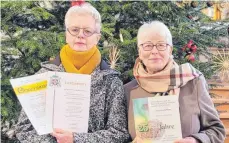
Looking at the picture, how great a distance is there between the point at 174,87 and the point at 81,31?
453 millimetres

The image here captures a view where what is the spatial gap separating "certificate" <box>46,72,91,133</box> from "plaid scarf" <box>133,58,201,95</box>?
0.83 ft

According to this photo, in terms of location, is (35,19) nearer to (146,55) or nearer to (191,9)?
(146,55)

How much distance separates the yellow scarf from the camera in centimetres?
152

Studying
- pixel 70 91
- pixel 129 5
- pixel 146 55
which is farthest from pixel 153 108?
pixel 129 5

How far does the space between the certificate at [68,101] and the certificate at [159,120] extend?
0.23 metres

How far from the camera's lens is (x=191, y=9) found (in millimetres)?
2154

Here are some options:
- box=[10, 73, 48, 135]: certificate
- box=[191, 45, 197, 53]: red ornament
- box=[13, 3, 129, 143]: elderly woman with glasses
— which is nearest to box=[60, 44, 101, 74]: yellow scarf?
box=[13, 3, 129, 143]: elderly woman with glasses

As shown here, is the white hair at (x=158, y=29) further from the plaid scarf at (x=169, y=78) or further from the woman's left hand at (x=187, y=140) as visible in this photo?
the woman's left hand at (x=187, y=140)

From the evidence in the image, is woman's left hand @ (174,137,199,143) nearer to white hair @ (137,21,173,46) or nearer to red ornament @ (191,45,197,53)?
white hair @ (137,21,173,46)

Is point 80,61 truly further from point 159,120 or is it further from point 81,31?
point 159,120

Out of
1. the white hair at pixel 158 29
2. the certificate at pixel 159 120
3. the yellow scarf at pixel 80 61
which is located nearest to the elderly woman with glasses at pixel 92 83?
the yellow scarf at pixel 80 61

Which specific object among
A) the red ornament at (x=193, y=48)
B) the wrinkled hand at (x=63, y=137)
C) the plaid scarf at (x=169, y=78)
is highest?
the red ornament at (x=193, y=48)

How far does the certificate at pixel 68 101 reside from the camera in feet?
4.84

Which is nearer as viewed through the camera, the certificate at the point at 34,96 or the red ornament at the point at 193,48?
the certificate at the point at 34,96
